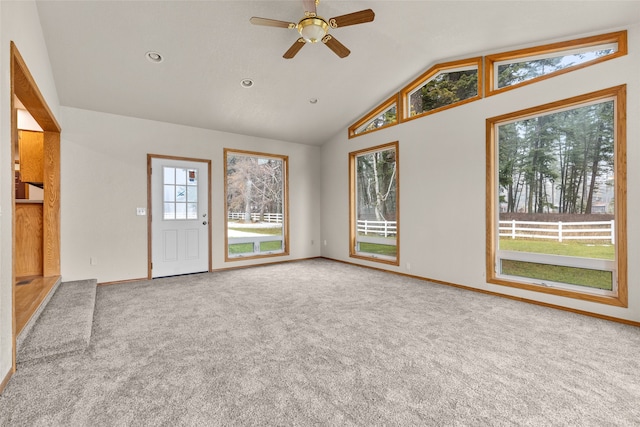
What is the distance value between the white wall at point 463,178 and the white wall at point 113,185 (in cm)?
308

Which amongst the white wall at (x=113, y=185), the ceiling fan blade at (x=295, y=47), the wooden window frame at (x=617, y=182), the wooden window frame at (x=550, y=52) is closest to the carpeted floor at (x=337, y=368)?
the wooden window frame at (x=617, y=182)

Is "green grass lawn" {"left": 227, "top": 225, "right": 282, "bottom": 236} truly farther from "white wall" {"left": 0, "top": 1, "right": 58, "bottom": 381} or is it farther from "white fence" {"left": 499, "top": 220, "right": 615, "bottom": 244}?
"white wall" {"left": 0, "top": 1, "right": 58, "bottom": 381}

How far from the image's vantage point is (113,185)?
4578 millimetres

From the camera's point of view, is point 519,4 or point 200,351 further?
point 519,4

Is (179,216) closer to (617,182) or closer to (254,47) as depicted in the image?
(254,47)

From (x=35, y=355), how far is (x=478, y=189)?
4938 mm

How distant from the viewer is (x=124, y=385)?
190cm

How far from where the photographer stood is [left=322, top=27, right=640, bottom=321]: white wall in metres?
2.90

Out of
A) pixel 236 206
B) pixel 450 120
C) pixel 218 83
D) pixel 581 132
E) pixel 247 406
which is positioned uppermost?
pixel 218 83

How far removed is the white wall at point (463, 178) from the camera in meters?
2.90

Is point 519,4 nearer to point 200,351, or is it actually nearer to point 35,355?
point 200,351

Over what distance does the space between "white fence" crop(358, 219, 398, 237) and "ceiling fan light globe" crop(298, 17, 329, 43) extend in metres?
3.37

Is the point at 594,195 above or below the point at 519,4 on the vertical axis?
below

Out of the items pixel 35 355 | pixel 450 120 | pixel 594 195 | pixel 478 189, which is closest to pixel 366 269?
pixel 478 189
